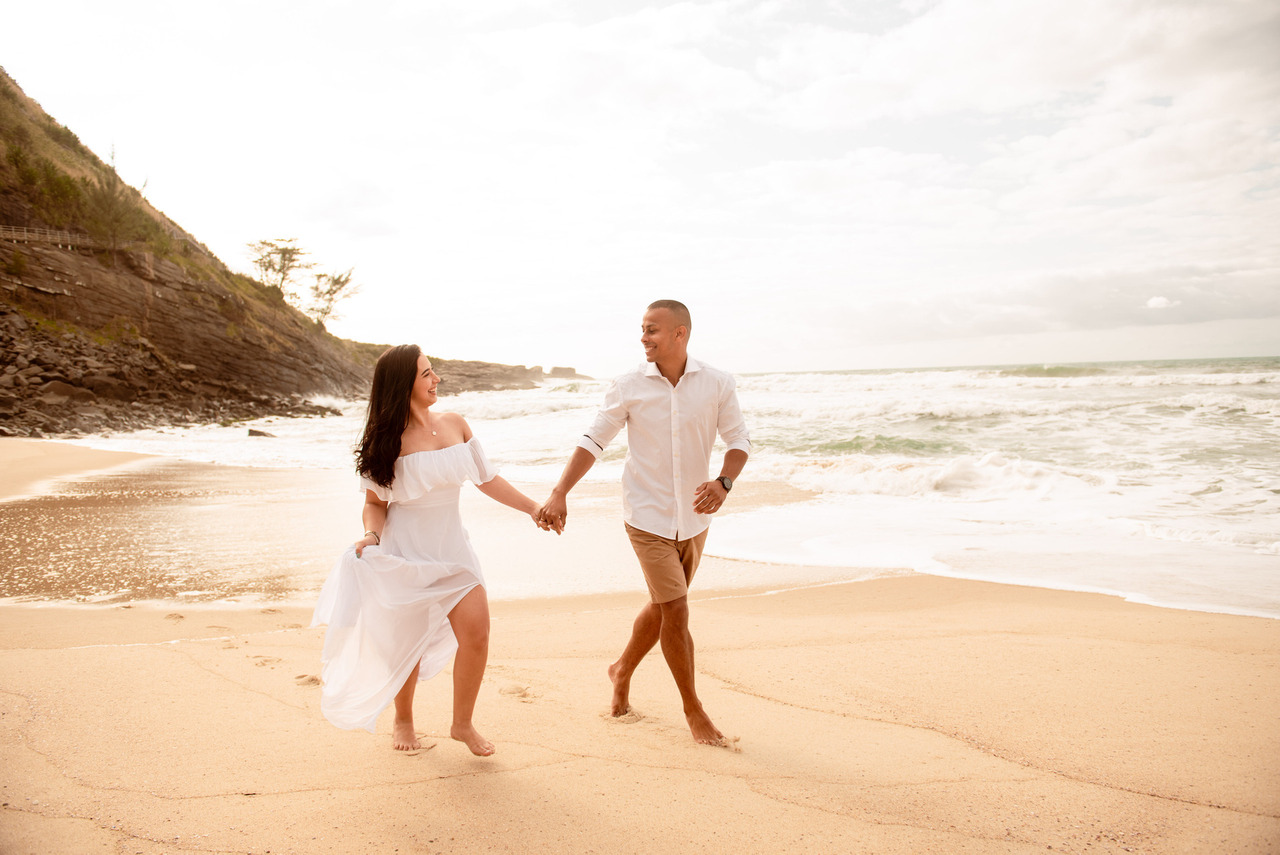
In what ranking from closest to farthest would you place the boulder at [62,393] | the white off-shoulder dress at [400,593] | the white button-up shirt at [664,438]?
the white off-shoulder dress at [400,593]
the white button-up shirt at [664,438]
the boulder at [62,393]

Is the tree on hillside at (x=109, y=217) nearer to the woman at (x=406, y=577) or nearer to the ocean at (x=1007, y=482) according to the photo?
the ocean at (x=1007, y=482)

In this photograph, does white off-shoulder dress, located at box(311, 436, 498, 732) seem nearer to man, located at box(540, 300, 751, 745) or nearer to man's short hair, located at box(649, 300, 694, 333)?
man, located at box(540, 300, 751, 745)

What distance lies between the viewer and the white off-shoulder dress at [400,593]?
2.98m

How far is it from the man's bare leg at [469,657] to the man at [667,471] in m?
0.57

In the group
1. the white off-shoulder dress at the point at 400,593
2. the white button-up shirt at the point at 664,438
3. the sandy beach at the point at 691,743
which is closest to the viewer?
the sandy beach at the point at 691,743

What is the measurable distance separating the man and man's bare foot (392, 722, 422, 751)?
0.95 meters

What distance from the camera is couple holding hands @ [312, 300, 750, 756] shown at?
3.01 m

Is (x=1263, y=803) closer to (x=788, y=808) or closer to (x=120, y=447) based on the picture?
(x=788, y=808)

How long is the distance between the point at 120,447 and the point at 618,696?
2008 cm

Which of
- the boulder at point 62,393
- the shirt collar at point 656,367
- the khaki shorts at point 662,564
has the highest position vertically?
the boulder at point 62,393

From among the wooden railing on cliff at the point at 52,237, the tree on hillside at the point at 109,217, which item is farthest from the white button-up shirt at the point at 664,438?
the tree on hillside at the point at 109,217

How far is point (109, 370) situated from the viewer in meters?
28.8

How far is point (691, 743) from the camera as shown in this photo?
3336 millimetres

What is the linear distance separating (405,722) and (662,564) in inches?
51.6
